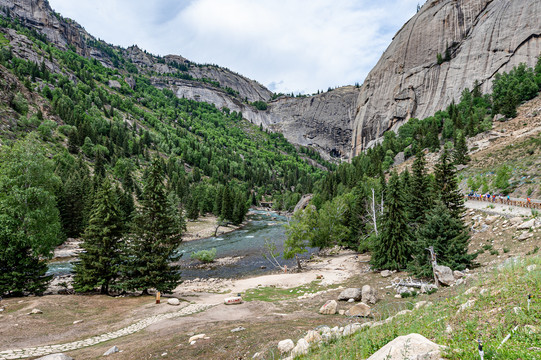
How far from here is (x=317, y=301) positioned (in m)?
18.3

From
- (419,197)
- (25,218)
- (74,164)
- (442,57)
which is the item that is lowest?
(25,218)

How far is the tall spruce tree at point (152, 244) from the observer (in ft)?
68.8

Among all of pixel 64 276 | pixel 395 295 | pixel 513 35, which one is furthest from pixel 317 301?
pixel 513 35

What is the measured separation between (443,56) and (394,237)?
103820 mm

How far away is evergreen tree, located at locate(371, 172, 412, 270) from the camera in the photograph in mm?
23703

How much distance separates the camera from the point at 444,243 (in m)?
17.9

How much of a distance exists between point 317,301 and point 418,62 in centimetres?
11633

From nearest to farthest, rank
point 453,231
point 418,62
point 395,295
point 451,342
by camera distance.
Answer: point 451,342
point 395,295
point 453,231
point 418,62

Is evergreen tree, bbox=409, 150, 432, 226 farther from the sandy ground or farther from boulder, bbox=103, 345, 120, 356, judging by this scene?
boulder, bbox=103, 345, 120, 356

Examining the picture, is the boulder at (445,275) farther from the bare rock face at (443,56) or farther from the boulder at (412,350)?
the bare rock face at (443,56)

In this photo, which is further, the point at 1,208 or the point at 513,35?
the point at 513,35

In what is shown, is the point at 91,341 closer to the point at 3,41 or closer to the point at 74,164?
the point at 74,164

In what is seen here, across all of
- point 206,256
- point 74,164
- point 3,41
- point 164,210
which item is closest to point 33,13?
point 3,41

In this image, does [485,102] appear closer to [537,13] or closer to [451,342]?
[537,13]
